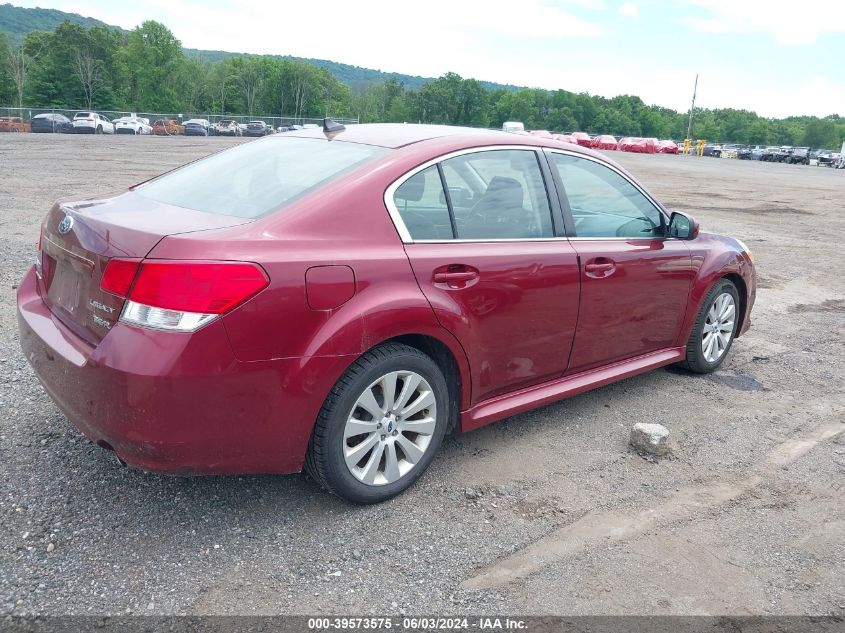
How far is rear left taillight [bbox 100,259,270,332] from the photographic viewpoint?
272 cm

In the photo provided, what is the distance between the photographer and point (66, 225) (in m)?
3.27

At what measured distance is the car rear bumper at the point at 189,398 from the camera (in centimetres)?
271

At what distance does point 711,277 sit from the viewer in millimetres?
5051

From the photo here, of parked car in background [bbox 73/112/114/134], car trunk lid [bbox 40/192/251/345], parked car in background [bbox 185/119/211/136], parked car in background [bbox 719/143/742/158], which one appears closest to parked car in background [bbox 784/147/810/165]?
parked car in background [bbox 719/143/742/158]

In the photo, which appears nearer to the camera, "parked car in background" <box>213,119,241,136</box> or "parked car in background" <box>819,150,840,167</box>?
"parked car in background" <box>213,119,241,136</box>

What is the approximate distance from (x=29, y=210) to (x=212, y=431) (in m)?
10.0

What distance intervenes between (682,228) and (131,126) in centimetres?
5435

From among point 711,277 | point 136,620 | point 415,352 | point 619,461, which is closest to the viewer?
point 136,620

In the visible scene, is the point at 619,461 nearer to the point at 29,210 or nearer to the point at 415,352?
the point at 415,352

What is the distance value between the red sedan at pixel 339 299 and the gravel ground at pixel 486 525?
29 centimetres

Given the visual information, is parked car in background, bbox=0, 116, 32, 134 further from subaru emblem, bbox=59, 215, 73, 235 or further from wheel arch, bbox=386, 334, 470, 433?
wheel arch, bbox=386, 334, 470, 433

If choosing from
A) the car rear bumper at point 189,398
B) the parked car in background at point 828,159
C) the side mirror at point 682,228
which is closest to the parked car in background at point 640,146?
the parked car in background at point 828,159

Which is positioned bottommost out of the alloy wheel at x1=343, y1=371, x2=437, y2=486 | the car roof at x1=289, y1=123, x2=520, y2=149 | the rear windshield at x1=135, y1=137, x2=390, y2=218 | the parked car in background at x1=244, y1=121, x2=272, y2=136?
the alloy wheel at x1=343, y1=371, x2=437, y2=486

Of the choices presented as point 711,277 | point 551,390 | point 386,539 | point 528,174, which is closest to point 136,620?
point 386,539
